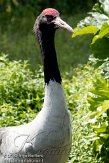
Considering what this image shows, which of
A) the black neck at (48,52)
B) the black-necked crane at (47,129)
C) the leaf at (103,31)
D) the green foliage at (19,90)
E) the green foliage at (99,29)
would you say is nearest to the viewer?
the black-necked crane at (47,129)

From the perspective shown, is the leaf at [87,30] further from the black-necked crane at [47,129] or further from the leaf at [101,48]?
the black-necked crane at [47,129]

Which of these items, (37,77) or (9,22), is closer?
(37,77)

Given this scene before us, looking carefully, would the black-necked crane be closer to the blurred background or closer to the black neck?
the black neck

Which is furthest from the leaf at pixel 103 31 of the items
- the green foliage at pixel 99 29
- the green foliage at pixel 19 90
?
the green foliage at pixel 19 90

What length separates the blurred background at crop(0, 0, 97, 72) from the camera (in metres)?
8.73

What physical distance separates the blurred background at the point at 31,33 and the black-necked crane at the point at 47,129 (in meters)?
3.79

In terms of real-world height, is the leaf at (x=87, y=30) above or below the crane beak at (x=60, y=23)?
above

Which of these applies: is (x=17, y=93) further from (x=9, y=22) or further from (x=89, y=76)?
(x=9, y=22)

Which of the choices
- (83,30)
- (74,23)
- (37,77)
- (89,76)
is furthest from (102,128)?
(74,23)

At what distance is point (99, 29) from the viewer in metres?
4.91

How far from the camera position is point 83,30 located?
16.1 ft

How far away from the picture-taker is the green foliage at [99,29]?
4.86 m

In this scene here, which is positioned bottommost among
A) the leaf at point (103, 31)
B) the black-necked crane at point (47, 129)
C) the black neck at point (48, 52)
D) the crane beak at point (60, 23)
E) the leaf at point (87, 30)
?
the black-necked crane at point (47, 129)

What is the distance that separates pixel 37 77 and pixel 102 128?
1592mm
